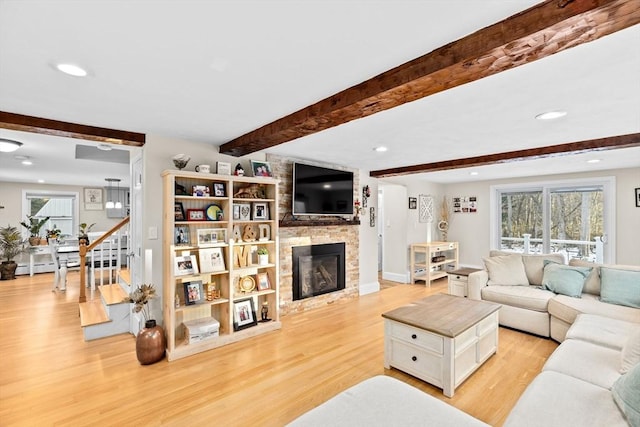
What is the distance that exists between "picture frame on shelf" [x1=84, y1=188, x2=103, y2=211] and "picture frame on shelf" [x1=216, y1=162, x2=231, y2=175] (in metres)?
6.69

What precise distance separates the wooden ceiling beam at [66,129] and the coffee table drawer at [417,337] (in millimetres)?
3084

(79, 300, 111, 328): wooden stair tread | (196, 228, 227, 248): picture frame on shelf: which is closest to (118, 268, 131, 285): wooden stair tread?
(79, 300, 111, 328): wooden stair tread

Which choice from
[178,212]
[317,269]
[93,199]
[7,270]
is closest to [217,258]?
[178,212]

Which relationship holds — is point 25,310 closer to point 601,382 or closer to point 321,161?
point 321,161

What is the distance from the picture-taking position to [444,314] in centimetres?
269

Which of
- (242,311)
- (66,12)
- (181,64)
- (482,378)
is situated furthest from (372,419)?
(242,311)

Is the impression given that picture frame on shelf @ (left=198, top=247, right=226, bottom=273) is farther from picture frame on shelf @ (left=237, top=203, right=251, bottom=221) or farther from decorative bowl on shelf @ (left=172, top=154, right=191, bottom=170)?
decorative bowl on shelf @ (left=172, top=154, right=191, bottom=170)

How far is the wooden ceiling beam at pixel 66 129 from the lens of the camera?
8.00 ft

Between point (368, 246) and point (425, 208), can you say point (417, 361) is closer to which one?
point (368, 246)

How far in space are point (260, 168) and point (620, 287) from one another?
4155 millimetres

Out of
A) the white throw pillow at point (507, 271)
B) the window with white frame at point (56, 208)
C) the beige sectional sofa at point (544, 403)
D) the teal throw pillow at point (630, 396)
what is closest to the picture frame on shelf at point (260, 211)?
the beige sectional sofa at point (544, 403)

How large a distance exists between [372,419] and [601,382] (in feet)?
4.78

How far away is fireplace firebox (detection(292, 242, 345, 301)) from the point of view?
4.38 metres

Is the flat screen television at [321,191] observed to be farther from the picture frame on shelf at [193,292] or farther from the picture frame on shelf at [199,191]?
the picture frame on shelf at [193,292]
